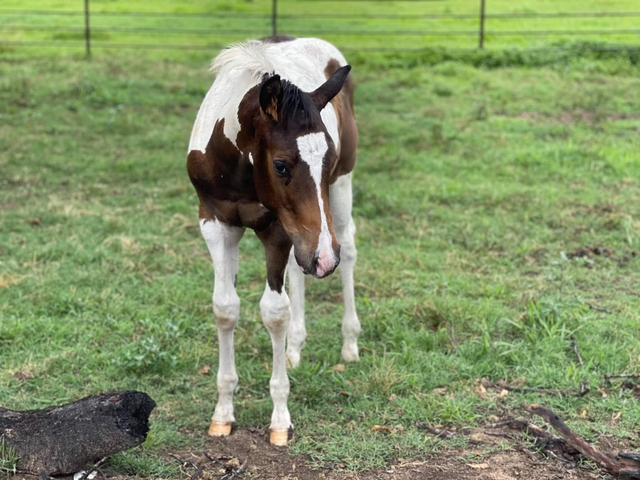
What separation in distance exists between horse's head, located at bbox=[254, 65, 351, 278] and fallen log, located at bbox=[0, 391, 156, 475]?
1.03 m

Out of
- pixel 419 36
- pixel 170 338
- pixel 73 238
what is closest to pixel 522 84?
pixel 419 36

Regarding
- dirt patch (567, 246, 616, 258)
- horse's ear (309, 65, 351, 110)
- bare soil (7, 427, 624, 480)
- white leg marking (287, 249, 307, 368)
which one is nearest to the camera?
horse's ear (309, 65, 351, 110)

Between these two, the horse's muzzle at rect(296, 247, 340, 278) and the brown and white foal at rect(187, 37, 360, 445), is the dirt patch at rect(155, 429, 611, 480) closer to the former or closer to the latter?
the brown and white foal at rect(187, 37, 360, 445)

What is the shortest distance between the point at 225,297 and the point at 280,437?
761 millimetres

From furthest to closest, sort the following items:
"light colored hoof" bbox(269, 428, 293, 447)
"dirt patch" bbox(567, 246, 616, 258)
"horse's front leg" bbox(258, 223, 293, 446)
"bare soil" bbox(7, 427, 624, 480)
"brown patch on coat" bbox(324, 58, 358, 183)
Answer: "dirt patch" bbox(567, 246, 616, 258), "brown patch on coat" bbox(324, 58, 358, 183), "light colored hoof" bbox(269, 428, 293, 447), "horse's front leg" bbox(258, 223, 293, 446), "bare soil" bbox(7, 427, 624, 480)

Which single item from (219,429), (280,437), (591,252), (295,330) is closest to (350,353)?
(295,330)

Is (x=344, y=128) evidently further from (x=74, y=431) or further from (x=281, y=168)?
(x=74, y=431)

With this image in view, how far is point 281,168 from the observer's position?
2.92m

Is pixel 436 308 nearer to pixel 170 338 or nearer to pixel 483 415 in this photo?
pixel 483 415

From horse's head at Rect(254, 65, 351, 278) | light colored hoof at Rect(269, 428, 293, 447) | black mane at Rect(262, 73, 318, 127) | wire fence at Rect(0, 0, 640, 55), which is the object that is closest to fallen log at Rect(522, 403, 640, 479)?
light colored hoof at Rect(269, 428, 293, 447)

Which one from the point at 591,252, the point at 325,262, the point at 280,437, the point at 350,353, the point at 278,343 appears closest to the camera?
the point at 325,262

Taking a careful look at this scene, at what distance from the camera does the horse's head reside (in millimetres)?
2877

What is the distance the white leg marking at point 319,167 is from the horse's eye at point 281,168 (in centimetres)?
8

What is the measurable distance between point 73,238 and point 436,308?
10.3 ft
